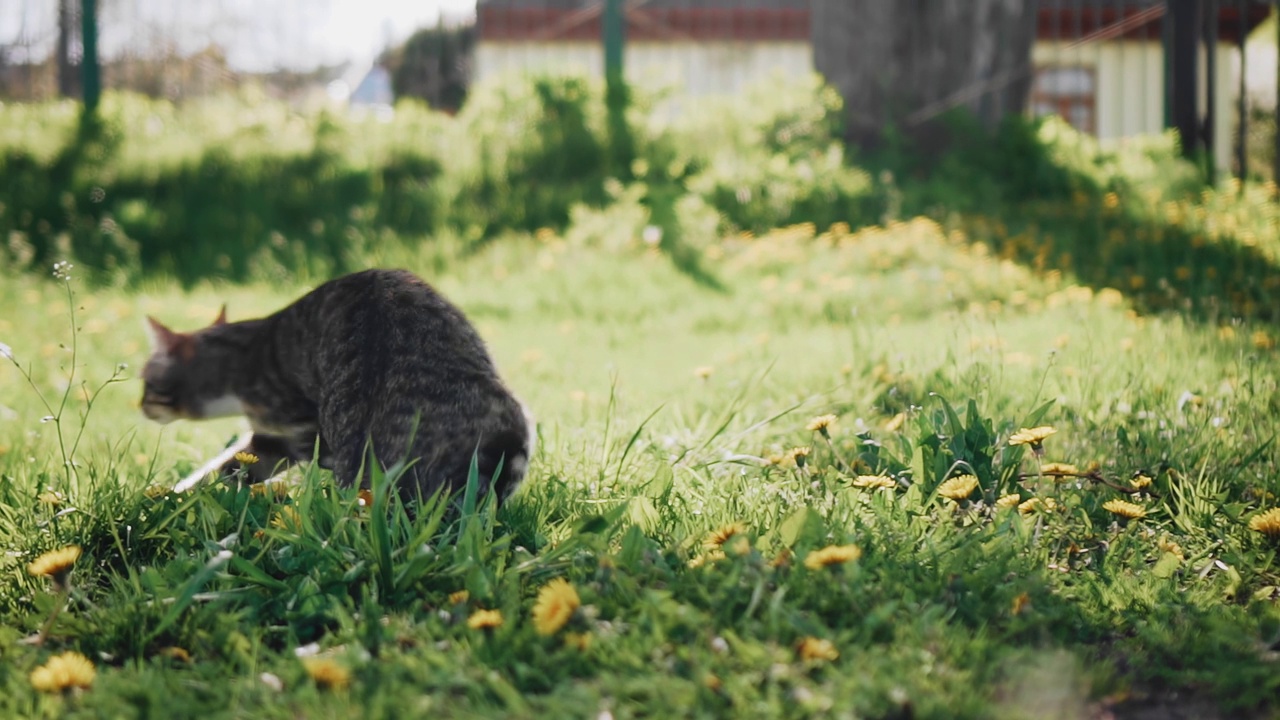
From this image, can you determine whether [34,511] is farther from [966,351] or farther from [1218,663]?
[966,351]

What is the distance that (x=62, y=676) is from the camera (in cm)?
204

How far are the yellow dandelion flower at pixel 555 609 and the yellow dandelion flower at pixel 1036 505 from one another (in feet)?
3.51

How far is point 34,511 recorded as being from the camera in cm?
289

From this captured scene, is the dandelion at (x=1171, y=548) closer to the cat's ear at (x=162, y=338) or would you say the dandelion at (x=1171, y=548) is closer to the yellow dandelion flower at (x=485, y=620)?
the yellow dandelion flower at (x=485, y=620)

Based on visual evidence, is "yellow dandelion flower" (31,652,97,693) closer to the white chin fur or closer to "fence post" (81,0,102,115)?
the white chin fur

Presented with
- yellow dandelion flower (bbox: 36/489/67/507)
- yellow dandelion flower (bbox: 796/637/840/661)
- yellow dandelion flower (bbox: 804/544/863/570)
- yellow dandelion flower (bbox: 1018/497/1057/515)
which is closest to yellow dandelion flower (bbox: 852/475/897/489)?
yellow dandelion flower (bbox: 1018/497/1057/515)

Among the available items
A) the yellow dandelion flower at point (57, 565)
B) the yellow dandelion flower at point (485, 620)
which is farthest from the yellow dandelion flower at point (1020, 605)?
the yellow dandelion flower at point (57, 565)

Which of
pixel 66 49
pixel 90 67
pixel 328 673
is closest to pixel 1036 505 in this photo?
pixel 328 673

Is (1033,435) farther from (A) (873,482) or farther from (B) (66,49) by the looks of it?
(B) (66,49)

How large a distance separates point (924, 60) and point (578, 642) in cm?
762

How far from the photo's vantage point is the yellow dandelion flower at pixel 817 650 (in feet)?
6.61

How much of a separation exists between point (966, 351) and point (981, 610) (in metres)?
2.19

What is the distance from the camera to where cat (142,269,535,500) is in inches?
109

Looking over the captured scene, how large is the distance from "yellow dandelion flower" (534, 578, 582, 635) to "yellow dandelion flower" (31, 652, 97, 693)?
0.79 metres
